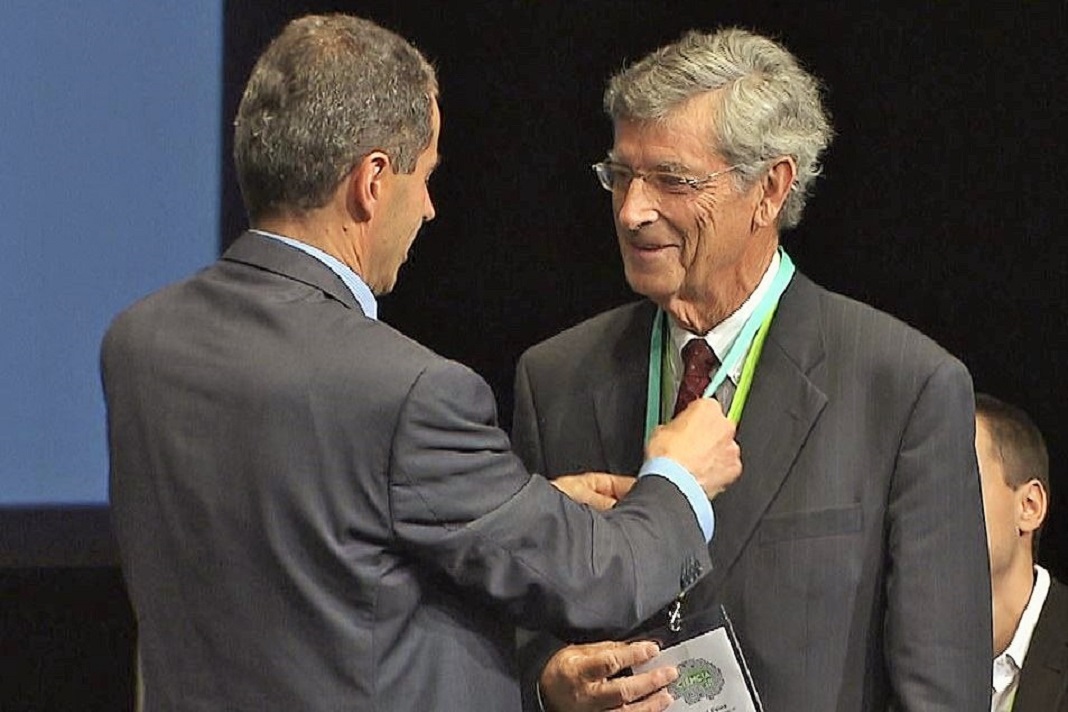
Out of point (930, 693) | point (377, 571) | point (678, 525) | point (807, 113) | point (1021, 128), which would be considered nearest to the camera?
point (377, 571)

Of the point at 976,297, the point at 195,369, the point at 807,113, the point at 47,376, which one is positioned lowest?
the point at 47,376

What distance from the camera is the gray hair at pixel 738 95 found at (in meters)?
2.46

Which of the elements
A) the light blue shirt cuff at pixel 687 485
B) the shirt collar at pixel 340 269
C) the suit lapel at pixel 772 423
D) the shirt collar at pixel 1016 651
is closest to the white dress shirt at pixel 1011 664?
the shirt collar at pixel 1016 651

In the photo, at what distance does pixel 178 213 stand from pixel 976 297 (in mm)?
1691

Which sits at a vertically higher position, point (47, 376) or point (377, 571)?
point (377, 571)

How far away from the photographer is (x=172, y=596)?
2.02 m

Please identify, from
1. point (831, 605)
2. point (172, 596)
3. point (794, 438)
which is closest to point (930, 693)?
point (831, 605)

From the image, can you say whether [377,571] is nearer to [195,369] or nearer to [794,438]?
[195,369]

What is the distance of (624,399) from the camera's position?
260 cm

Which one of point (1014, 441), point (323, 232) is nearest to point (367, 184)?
point (323, 232)

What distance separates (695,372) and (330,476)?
0.75 metres

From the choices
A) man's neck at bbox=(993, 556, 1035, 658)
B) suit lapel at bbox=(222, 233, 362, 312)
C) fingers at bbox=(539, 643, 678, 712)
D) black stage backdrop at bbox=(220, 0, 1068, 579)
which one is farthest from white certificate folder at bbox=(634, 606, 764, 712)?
black stage backdrop at bbox=(220, 0, 1068, 579)

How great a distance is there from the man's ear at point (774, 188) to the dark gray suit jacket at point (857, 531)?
0.56ft

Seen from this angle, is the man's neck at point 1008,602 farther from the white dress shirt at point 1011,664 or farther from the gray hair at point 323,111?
the gray hair at point 323,111
